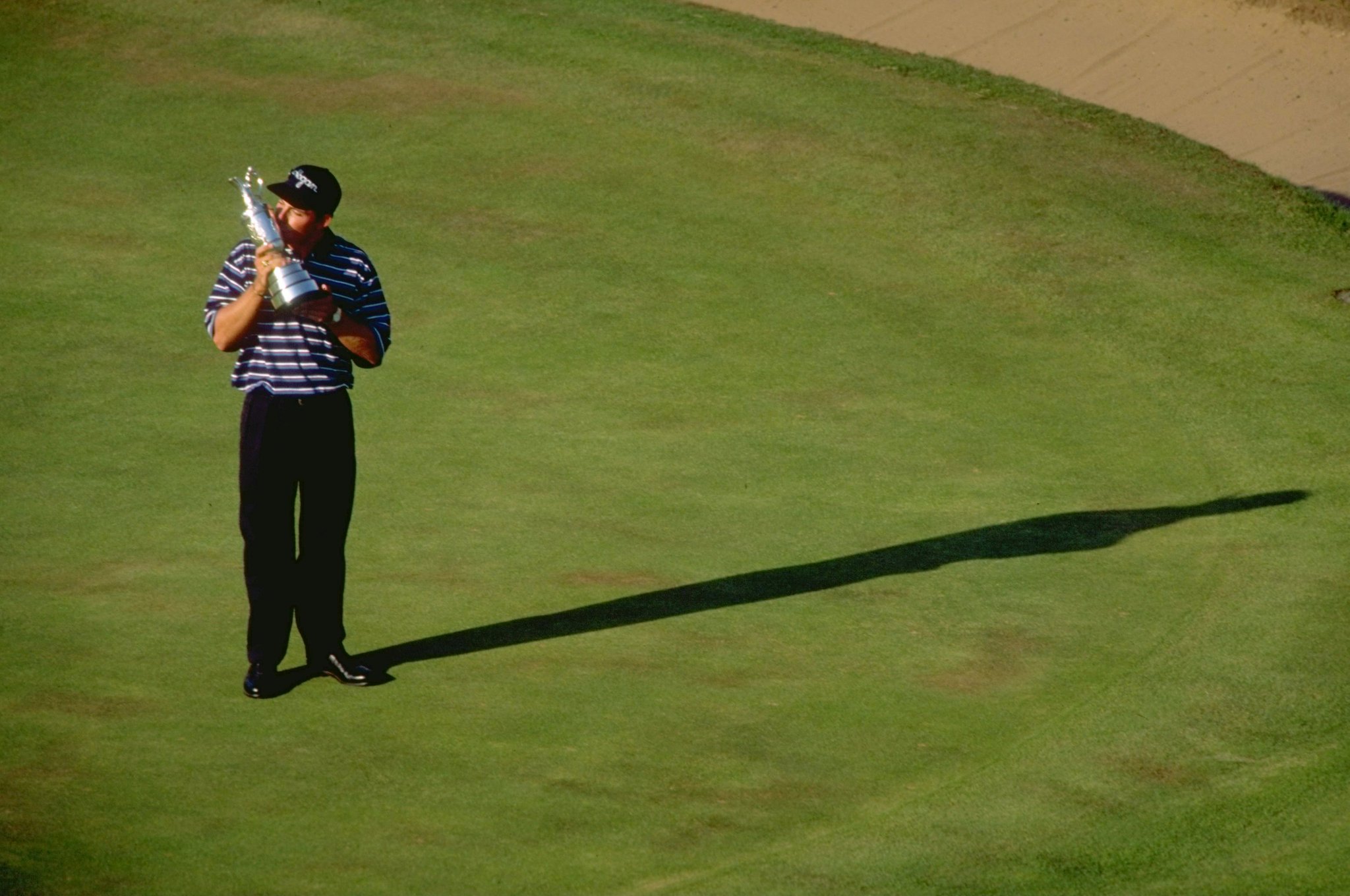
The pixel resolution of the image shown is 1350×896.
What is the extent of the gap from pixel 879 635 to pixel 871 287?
15.6 feet

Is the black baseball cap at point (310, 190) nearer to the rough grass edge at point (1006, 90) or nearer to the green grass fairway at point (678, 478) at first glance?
the green grass fairway at point (678, 478)

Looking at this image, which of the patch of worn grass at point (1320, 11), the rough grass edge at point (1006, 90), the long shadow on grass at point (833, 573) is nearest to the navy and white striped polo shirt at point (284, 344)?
the long shadow on grass at point (833, 573)

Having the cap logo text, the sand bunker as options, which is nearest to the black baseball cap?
the cap logo text

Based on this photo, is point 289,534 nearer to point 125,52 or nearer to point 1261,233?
point 1261,233

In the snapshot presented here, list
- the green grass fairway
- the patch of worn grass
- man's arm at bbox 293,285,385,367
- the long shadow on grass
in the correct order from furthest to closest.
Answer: the patch of worn grass, the long shadow on grass, man's arm at bbox 293,285,385,367, the green grass fairway

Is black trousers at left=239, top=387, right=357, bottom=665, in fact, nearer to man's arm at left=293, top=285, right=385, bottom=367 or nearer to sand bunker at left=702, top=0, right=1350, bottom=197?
man's arm at left=293, top=285, right=385, bottom=367

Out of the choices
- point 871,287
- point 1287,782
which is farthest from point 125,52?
point 1287,782

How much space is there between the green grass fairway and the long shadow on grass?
3cm

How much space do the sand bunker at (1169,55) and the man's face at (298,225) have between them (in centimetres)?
1017

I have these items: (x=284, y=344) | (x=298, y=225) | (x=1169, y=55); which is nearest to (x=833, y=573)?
(x=284, y=344)

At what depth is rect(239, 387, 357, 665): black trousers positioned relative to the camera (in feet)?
22.9

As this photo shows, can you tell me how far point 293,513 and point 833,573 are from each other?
254 cm

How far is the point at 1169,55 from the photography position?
56.6 feet

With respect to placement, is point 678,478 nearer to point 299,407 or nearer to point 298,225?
point 299,407
